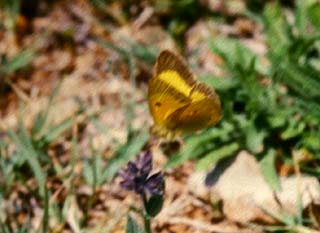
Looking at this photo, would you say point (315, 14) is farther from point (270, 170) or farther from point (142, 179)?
point (142, 179)

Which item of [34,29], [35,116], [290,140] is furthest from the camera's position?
[34,29]

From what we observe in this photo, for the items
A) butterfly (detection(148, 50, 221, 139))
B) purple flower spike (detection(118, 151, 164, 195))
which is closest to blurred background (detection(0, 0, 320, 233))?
purple flower spike (detection(118, 151, 164, 195))

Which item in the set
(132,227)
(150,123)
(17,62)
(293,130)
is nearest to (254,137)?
(293,130)

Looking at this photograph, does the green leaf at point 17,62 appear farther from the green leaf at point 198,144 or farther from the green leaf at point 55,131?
the green leaf at point 198,144

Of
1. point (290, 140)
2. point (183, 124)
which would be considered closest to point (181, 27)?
point (290, 140)

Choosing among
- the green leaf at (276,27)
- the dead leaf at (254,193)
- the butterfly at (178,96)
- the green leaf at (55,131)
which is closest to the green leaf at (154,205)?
the butterfly at (178,96)

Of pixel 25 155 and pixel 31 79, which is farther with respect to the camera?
pixel 31 79

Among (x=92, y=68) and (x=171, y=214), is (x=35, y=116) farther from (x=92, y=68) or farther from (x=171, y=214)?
(x=171, y=214)

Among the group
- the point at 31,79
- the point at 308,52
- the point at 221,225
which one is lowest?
the point at 221,225

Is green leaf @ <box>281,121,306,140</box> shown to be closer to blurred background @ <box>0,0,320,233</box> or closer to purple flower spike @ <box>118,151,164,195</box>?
blurred background @ <box>0,0,320,233</box>
